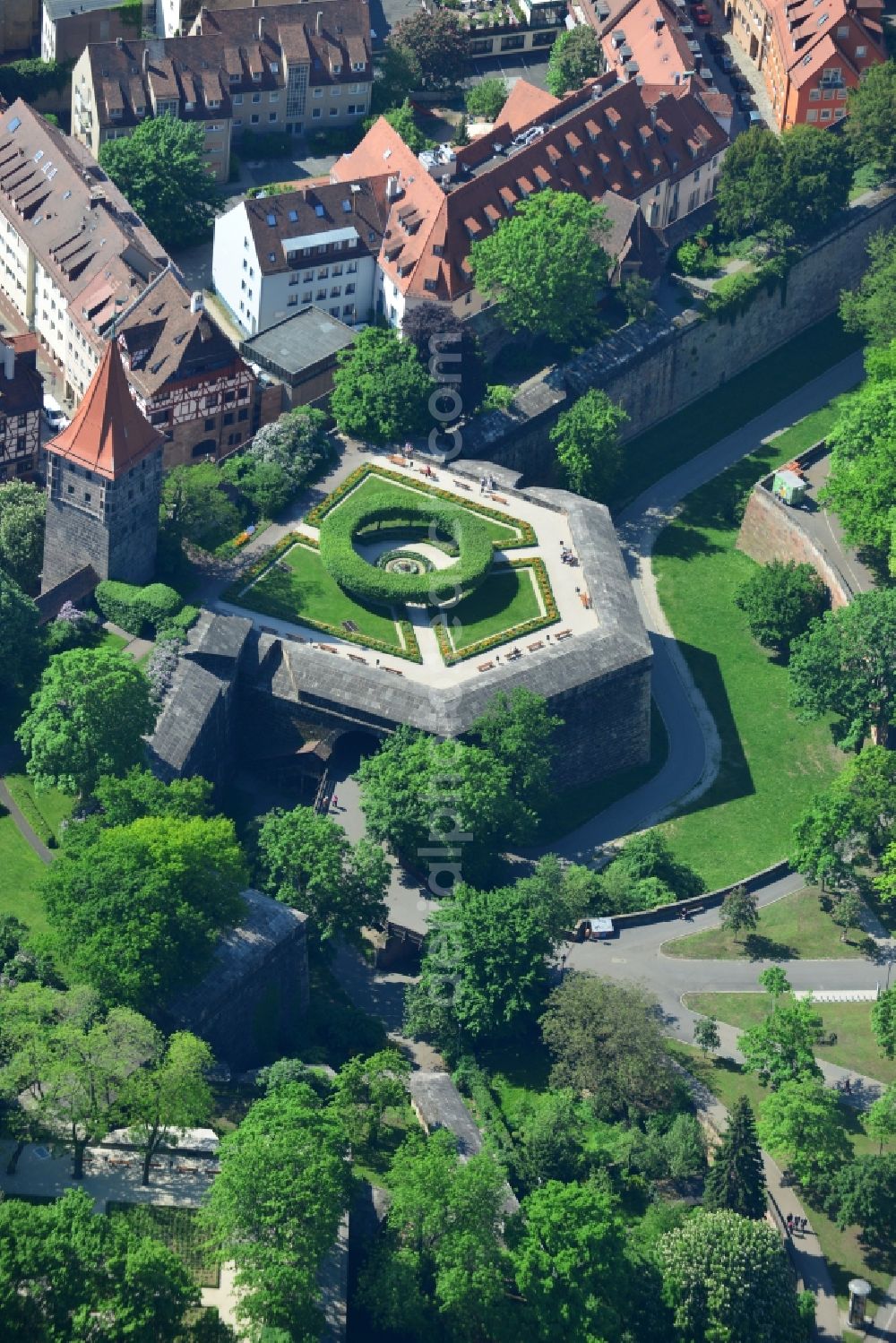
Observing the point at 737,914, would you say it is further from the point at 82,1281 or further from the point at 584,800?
the point at 82,1281

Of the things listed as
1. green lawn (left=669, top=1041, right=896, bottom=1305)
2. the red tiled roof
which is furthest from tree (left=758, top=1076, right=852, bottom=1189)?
the red tiled roof

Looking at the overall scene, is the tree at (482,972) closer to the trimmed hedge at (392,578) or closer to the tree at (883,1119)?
the tree at (883,1119)

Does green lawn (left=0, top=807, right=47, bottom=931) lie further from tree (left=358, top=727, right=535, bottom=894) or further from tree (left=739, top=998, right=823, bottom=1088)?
tree (left=739, top=998, right=823, bottom=1088)

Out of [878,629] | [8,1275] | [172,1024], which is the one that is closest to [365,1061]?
[172,1024]

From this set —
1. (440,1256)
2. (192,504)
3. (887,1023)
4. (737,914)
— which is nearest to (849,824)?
(737,914)

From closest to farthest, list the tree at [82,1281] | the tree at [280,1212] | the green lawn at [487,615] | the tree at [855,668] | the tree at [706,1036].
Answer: the tree at [82,1281] → the tree at [280,1212] → the tree at [706,1036] → the green lawn at [487,615] → the tree at [855,668]

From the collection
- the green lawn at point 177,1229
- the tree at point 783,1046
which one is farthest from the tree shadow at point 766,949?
the green lawn at point 177,1229

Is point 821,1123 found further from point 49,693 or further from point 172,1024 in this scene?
point 49,693
